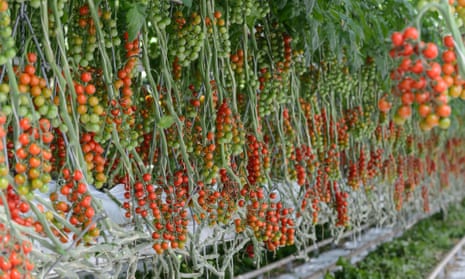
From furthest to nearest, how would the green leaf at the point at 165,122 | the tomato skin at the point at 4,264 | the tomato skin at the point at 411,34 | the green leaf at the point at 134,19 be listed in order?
the green leaf at the point at 165,122 < the green leaf at the point at 134,19 < the tomato skin at the point at 4,264 < the tomato skin at the point at 411,34

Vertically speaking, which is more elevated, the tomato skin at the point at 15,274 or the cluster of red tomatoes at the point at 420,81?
the cluster of red tomatoes at the point at 420,81

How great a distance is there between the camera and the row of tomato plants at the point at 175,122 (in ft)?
2.93

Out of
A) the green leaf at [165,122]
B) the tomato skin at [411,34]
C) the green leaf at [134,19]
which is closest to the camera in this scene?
the tomato skin at [411,34]

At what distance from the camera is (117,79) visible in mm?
1319

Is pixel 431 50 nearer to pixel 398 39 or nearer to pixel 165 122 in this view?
pixel 398 39

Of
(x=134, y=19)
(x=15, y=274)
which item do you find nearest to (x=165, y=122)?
(x=134, y=19)

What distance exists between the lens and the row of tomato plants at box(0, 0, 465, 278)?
89 centimetres

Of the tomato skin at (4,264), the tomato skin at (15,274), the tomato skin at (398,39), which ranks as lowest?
the tomato skin at (15,274)

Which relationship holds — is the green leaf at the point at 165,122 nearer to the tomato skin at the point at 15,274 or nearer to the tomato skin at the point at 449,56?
the tomato skin at the point at 15,274

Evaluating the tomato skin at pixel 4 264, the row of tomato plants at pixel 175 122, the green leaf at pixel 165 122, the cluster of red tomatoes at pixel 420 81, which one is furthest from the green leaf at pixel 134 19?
the cluster of red tomatoes at pixel 420 81

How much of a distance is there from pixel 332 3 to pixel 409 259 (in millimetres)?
3170

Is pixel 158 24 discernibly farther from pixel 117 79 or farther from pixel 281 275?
pixel 281 275

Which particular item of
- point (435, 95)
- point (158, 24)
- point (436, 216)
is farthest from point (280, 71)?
point (436, 216)

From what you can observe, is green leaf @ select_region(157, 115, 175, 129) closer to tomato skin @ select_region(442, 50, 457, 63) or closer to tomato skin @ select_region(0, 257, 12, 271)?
tomato skin @ select_region(0, 257, 12, 271)
